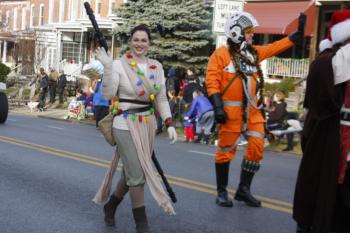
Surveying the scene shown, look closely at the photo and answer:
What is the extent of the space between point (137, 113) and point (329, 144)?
1.78 m

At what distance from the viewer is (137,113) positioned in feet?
18.7

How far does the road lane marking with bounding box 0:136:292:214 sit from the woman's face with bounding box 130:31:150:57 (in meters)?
2.50

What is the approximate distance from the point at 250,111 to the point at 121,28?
25.0m

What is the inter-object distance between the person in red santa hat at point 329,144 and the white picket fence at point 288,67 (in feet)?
65.9

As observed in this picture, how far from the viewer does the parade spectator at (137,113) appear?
18.3 ft

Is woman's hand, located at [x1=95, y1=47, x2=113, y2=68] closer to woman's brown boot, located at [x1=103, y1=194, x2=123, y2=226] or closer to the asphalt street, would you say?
woman's brown boot, located at [x1=103, y1=194, x2=123, y2=226]

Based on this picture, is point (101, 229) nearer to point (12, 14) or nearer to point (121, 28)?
point (121, 28)

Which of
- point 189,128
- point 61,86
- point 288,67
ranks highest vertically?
point 288,67

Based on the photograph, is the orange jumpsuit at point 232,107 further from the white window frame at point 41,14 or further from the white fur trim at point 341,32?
the white window frame at point 41,14

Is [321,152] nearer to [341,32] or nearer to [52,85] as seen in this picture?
[341,32]

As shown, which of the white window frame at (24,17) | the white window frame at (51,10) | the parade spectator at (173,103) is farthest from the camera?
the white window frame at (24,17)

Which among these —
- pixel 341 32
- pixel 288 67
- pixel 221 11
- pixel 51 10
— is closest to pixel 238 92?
pixel 341 32

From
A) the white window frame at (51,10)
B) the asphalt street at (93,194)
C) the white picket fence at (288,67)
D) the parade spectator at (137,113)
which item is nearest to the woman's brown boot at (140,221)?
the parade spectator at (137,113)

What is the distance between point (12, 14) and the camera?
184ft
